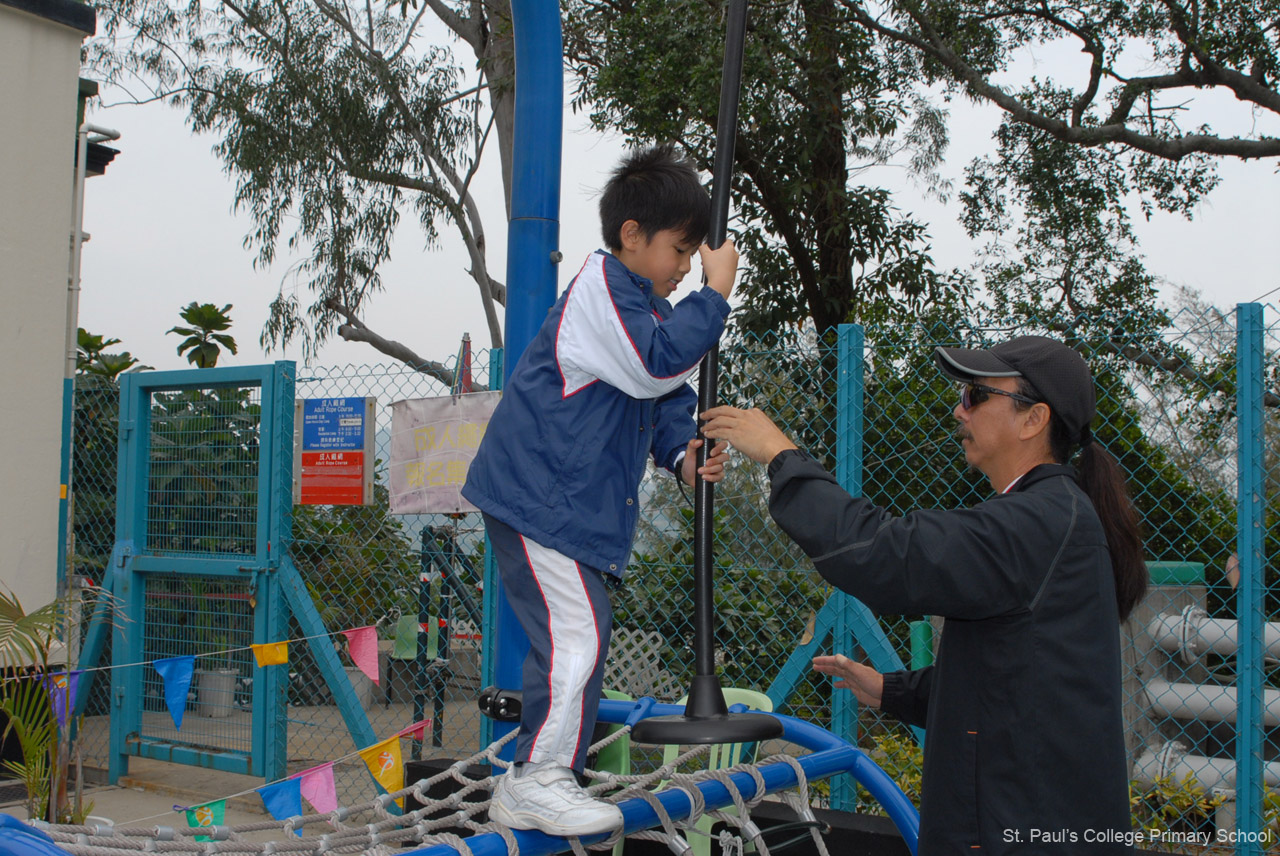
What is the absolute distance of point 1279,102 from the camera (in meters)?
9.66

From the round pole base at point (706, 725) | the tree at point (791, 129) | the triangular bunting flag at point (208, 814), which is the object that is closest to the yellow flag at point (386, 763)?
the triangular bunting flag at point (208, 814)

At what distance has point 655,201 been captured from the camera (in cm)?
228

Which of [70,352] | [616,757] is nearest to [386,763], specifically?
[616,757]

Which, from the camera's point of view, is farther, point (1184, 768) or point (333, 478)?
point (333, 478)

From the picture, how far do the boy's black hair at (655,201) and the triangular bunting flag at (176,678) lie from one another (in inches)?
114

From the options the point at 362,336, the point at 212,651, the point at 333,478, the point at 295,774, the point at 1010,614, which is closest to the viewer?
the point at 1010,614

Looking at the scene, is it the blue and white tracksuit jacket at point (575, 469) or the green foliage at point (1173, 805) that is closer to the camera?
the blue and white tracksuit jacket at point (575, 469)

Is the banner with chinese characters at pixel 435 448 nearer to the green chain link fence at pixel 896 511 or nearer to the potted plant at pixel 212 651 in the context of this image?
the green chain link fence at pixel 896 511

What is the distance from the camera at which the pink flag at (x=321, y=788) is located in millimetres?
3676

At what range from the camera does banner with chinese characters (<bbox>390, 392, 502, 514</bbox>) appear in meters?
4.48

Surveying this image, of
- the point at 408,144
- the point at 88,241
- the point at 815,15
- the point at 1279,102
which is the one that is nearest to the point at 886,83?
the point at 815,15

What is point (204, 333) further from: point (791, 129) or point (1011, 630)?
point (1011, 630)

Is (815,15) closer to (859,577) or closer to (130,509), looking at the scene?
Answer: (130,509)

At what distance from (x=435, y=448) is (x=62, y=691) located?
2008 millimetres
